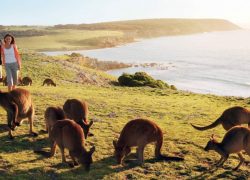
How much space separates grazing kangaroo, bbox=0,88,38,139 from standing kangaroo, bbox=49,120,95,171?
1712 millimetres

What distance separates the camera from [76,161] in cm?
930

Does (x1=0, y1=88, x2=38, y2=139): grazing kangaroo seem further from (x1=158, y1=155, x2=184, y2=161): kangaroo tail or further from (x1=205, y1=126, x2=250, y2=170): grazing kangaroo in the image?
(x1=205, y1=126, x2=250, y2=170): grazing kangaroo

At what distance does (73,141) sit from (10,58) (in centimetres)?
673

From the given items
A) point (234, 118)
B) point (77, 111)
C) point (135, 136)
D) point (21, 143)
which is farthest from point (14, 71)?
point (234, 118)

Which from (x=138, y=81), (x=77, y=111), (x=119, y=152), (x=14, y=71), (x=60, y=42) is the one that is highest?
(x=60, y=42)

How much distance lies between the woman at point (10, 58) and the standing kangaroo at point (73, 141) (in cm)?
582

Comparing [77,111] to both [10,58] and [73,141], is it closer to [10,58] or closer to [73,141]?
[73,141]

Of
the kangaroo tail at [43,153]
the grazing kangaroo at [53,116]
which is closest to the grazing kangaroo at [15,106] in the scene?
the grazing kangaroo at [53,116]

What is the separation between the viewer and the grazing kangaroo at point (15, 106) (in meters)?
10.4

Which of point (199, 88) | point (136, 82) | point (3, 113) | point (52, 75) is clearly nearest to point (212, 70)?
point (199, 88)

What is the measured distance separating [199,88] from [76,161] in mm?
43066

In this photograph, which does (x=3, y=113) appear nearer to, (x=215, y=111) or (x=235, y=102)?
(x=215, y=111)

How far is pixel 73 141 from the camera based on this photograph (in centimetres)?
878

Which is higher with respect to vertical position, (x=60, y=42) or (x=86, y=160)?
(x=60, y=42)
